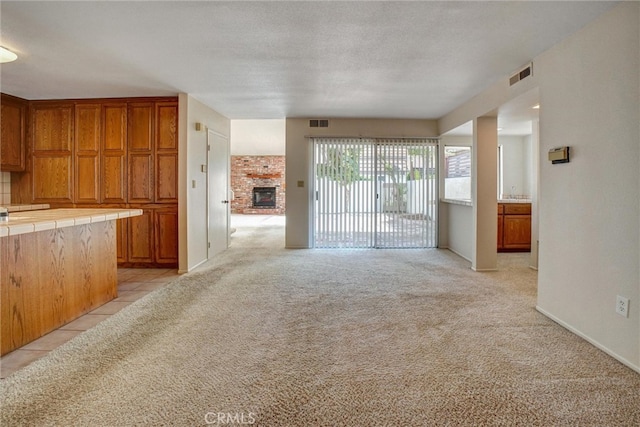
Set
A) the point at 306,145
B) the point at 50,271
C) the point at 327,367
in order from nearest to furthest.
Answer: the point at 327,367 → the point at 50,271 → the point at 306,145

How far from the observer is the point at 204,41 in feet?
8.87

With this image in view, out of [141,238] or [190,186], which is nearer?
[190,186]

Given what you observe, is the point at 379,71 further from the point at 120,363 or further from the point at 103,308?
the point at 103,308

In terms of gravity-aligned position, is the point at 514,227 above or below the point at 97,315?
above

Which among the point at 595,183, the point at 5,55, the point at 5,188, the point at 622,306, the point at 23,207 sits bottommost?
the point at 622,306

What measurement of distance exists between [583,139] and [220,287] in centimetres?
356

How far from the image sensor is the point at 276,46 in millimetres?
2799

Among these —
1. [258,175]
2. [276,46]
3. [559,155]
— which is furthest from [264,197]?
[559,155]

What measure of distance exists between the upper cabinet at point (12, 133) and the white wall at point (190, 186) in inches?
87.9

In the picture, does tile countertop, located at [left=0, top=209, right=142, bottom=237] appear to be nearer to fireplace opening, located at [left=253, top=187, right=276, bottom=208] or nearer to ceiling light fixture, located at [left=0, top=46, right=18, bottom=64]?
ceiling light fixture, located at [left=0, top=46, right=18, bottom=64]

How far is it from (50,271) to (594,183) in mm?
4089

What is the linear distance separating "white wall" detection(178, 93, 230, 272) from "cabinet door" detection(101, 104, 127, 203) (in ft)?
2.91

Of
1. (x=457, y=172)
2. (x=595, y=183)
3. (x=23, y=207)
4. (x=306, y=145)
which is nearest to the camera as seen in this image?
(x=595, y=183)

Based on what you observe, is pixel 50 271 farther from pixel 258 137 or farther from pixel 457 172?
pixel 258 137
